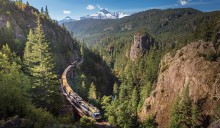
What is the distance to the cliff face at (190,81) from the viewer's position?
56037mm

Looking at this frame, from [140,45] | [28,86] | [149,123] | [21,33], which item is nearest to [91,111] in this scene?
[28,86]

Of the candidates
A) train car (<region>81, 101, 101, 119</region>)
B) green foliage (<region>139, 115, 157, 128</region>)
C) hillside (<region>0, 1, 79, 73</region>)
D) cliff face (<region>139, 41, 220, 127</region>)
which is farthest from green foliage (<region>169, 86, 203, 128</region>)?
hillside (<region>0, 1, 79, 73</region>)

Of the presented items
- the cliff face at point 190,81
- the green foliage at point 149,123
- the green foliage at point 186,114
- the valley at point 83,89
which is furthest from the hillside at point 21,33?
the green foliage at point 186,114

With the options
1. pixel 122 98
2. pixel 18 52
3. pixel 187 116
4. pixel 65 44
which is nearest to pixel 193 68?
pixel 187 116

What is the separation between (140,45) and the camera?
18125cm

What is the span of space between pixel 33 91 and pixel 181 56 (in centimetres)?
5253

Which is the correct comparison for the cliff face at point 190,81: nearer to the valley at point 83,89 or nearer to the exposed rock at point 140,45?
the valley at point 83,89

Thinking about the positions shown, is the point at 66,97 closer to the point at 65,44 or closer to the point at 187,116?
the point at 187,116

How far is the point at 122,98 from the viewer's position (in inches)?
3553

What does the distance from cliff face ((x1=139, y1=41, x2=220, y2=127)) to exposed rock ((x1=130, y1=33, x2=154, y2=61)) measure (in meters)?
101

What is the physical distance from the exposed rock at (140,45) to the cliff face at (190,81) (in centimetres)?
10130

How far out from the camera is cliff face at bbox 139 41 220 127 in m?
56.0

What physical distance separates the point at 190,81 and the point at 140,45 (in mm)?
121419

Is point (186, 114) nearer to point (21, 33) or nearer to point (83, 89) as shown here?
point (83, 89)
